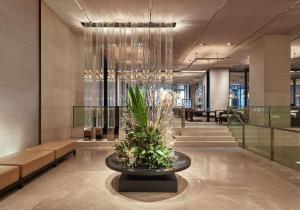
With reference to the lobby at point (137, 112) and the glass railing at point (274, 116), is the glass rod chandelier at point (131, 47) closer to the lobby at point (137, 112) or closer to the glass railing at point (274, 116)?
the lobby at point (137, 112)

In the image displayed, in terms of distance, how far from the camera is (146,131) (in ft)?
15.4

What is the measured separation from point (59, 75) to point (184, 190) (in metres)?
5.90

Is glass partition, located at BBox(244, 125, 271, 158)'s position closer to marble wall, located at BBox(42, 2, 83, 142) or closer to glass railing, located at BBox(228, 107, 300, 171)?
glass railing, located at BBox(228, 107, 300, 171)

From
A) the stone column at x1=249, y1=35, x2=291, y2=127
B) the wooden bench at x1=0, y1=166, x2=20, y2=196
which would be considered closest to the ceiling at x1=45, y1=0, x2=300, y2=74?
the stone column at x1=249, y1=35, x2=291, y2=127

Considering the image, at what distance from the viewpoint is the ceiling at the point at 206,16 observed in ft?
22.7

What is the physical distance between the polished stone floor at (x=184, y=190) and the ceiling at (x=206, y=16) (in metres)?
4.35

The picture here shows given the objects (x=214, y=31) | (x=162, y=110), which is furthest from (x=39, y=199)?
(x=214, y=31)

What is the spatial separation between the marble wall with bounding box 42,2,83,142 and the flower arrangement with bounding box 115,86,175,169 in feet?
11.6

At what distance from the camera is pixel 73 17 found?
7.97 metres

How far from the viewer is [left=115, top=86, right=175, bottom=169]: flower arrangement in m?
4.48

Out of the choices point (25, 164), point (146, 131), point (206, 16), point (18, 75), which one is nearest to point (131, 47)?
point (206, 16)

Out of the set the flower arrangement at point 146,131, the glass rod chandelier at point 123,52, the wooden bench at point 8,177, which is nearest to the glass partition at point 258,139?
the glass rod chandelier at point 123,52

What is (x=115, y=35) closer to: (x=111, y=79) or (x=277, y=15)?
(x=111, y=79)

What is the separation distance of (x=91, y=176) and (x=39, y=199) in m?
1.40
